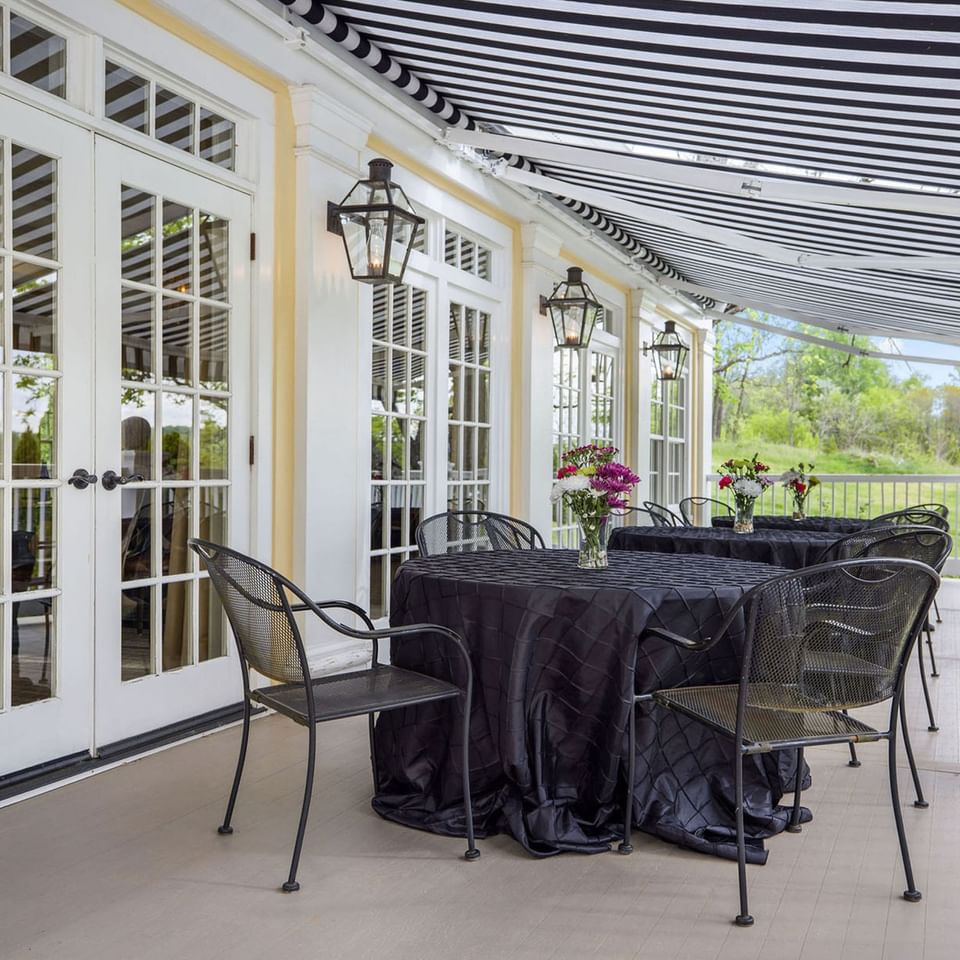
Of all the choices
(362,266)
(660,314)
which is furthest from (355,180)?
(660,314)

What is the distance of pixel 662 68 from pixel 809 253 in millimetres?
2738

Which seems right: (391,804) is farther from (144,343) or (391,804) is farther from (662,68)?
(662,68)

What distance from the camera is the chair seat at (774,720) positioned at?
7.82ft

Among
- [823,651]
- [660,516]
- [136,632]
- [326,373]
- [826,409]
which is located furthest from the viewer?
[826,409]

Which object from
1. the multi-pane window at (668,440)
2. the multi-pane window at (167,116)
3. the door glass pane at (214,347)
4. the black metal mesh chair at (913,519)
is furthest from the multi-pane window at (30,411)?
the multi-pane window at (668,440)

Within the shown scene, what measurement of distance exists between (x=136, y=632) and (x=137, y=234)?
152 cm

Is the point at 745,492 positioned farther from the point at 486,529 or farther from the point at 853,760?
the point at 853,760

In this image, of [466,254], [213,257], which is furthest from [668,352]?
[213,257]

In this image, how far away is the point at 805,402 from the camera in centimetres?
2217

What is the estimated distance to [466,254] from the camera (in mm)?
6090

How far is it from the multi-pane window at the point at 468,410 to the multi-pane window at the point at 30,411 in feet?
9.34

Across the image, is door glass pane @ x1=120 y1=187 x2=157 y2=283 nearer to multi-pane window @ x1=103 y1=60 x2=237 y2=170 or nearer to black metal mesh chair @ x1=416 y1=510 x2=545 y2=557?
multi-pane window @ x1=103 y1=60 x2=237 y2=170

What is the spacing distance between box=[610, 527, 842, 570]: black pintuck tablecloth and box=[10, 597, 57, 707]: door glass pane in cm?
291

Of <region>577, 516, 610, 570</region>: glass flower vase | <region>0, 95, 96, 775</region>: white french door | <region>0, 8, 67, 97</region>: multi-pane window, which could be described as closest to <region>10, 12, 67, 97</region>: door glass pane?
<region>0, 8, 67, 97</region>: multi-pane window
